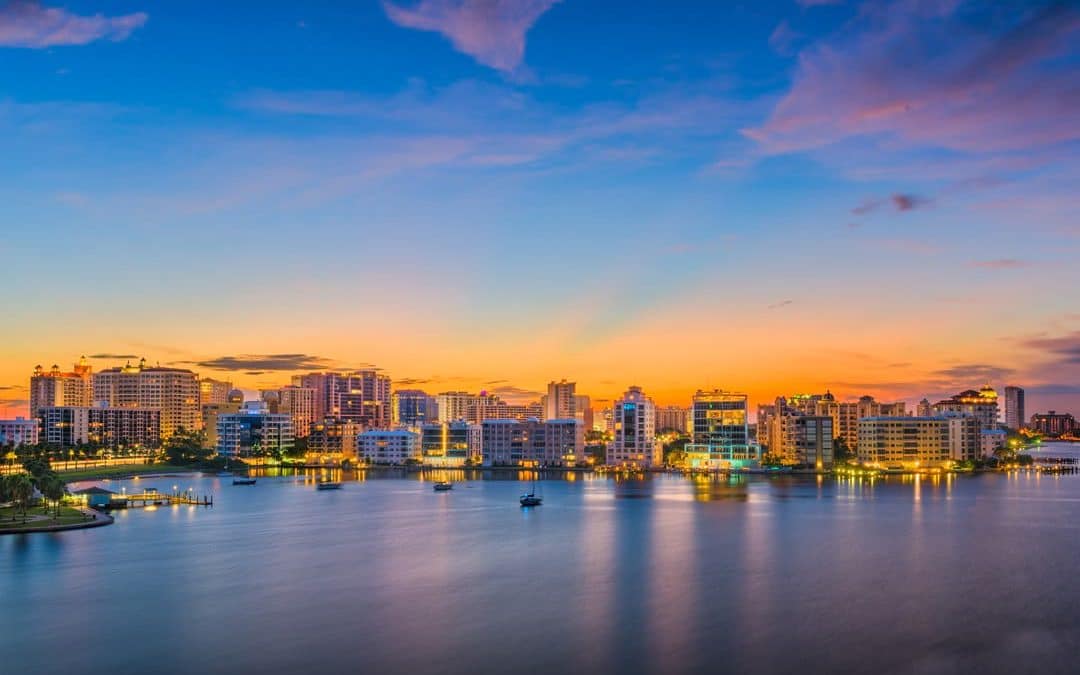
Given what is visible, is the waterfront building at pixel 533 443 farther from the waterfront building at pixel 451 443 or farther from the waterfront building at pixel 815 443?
the waterfront building at pixel 815 443

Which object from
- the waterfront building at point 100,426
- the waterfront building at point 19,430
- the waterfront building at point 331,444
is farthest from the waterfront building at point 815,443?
the waterfront building at point 19,430

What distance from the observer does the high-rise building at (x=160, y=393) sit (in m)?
120

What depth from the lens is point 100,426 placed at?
338ft

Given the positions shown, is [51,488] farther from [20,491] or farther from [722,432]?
[722,432]

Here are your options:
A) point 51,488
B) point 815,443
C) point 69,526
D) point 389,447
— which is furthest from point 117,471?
point 815,443

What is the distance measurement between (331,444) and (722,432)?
3827 centimetres

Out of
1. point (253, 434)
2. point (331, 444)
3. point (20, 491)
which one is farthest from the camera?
point (331, 444)

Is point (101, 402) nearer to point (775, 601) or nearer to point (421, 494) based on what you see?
point (421, 494)

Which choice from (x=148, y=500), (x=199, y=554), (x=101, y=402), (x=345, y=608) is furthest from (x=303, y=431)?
(x=345, y=608)

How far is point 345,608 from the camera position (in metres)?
21.1

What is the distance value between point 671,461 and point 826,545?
51400 millimetres

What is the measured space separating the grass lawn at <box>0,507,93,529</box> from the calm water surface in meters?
1.37

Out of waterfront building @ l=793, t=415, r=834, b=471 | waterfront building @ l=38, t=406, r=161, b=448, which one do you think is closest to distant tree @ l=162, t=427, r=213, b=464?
waterfront building @ l=38, t=406, r=161, b=448

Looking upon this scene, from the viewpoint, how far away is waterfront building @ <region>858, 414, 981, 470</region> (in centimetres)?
7825
